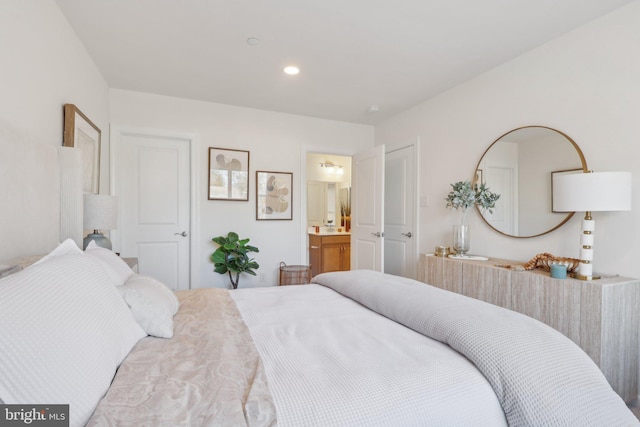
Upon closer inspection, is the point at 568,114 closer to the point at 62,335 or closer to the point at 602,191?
the point at 602,191

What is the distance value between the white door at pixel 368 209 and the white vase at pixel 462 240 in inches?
36.8

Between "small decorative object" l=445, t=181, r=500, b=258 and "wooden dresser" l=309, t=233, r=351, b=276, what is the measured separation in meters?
2.44

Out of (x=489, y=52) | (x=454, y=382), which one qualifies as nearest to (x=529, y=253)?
(x=489, y=52)

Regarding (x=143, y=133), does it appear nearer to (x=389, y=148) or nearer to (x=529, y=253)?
(x=389, y=148)

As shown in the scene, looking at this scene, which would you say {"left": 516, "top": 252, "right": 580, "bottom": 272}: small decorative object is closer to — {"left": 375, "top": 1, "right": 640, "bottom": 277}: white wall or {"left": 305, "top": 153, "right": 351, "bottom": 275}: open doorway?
{"left": 375, "top": 1, "right": 640, "bottom": 277}: white wall

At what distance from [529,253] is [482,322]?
5.86 feet

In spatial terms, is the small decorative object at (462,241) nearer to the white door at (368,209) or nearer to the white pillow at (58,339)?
the white door at (368,209)

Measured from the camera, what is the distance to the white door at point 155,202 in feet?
11.4

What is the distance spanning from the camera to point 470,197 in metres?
2.92

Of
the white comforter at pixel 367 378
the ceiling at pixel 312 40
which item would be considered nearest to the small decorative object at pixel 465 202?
the ceiling at pixel 312 40

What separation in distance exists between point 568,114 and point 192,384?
111 inches

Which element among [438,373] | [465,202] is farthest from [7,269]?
[465,202]

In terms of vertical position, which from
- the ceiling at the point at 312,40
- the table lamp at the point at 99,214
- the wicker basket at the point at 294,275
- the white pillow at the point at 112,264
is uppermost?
the ceiling at the point at 312,40

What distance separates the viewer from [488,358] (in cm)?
100
